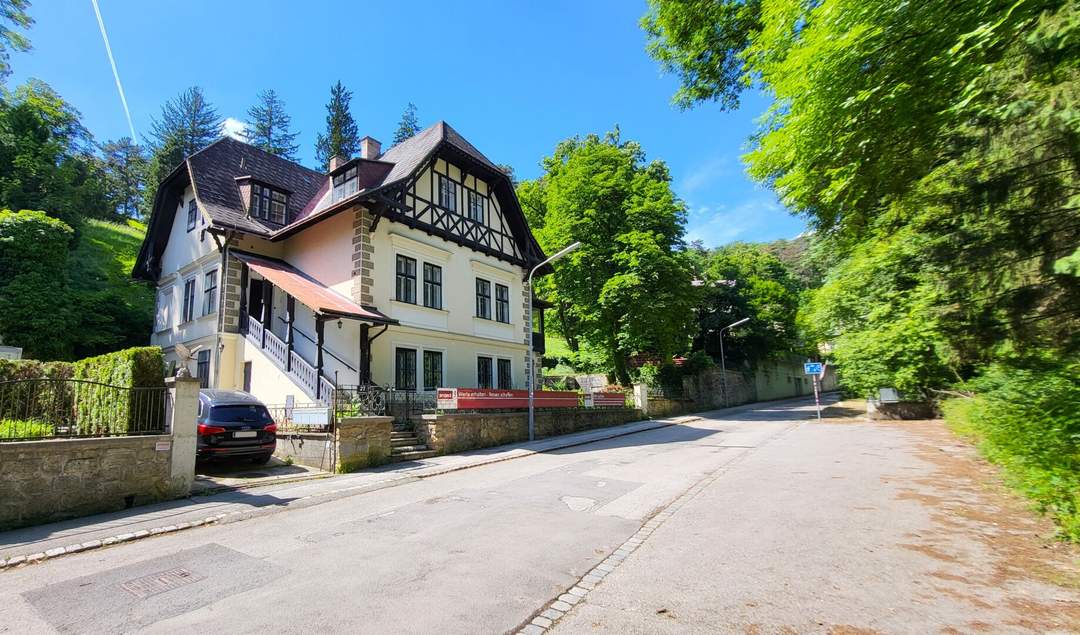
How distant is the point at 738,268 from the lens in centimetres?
Answer: 4419

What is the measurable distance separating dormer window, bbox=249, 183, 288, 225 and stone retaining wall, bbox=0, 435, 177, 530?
13.6 meters

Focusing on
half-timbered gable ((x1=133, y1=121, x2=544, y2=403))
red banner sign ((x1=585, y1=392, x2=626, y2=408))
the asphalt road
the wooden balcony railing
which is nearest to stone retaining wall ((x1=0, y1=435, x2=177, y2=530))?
the asphalt road

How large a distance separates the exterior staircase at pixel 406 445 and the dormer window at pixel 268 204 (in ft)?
35.1

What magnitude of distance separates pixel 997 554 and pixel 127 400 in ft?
40.5

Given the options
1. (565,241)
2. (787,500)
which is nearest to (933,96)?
(787,500)

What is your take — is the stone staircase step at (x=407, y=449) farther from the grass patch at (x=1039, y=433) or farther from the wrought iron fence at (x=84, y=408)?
the grass patch at (x=1039, y=433)

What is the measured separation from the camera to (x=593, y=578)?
188 inches

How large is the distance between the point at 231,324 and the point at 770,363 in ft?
152

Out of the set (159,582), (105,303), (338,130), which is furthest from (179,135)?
(159,582)

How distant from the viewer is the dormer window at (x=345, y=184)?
727 inches

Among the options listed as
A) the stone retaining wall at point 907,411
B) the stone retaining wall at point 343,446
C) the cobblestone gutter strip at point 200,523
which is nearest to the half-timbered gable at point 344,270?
the stone retaining wall at point 343,446

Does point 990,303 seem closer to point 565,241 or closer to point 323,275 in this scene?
point 323,275

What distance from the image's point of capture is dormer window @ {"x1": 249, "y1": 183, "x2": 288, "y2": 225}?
65.9 feet

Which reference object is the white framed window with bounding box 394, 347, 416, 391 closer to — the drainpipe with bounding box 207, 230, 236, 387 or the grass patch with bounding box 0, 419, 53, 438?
the drainpipe with bounding box 207, 230, 236, 387
